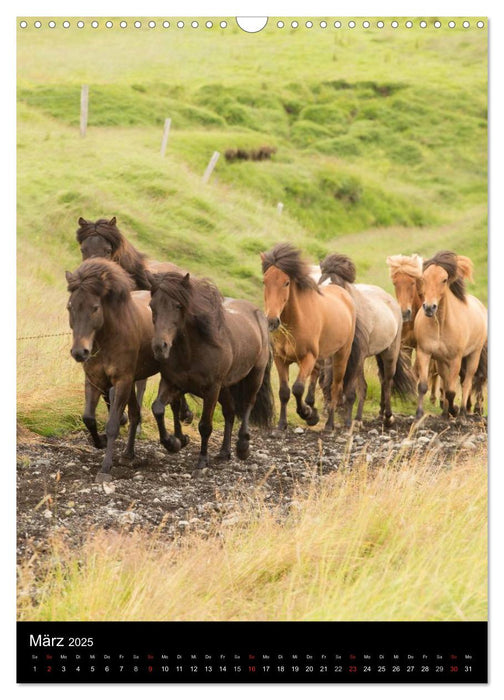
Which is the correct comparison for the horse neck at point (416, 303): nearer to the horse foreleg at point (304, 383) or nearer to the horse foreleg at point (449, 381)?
the horse foreleg at point (449, 381)

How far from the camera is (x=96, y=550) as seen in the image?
5.70 metres

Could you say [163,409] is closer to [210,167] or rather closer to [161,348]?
[161,348]

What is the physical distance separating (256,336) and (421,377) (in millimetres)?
3137

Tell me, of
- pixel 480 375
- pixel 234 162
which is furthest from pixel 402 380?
pixel 234 162

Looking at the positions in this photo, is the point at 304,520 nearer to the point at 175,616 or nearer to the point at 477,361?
the point at 175,616

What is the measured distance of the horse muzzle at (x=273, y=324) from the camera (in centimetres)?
1030

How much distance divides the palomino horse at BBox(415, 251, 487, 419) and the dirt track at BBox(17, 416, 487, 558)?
1187 mm

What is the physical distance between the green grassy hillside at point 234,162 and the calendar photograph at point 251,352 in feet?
0.23

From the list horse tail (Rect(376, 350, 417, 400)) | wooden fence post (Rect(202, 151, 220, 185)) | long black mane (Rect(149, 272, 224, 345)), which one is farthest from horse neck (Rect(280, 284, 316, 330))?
wooden fence post (Rect(202, 151, 220, 185))

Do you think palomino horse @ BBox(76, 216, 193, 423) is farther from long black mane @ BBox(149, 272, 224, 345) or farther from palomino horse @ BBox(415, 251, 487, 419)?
palomino horse @ BBox(415, 251, 487, 419)

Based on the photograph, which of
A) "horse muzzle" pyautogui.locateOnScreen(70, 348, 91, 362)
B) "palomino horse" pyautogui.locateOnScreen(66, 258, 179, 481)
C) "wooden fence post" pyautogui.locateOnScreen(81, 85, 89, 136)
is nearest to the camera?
"horse muzzle" pyautogui.locateOnScreen(70, 348, 91, 362)

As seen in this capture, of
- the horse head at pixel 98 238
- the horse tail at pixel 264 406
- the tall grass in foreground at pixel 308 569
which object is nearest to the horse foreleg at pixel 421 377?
the horse tail at pixel 264 406

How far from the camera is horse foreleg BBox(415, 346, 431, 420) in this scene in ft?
39.1
